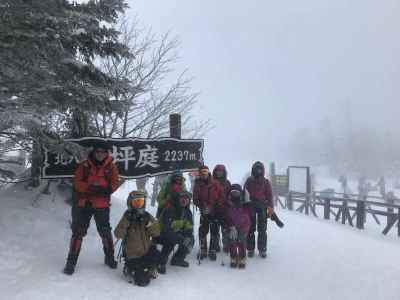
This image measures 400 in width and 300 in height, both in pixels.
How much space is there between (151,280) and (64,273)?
46.9 inches

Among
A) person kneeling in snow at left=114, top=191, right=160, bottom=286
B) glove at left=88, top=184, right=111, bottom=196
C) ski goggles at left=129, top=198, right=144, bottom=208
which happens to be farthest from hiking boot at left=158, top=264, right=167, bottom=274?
glove at left=88, top=184, right=111, bottom=196

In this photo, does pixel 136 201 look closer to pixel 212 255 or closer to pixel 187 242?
pixel 187 242

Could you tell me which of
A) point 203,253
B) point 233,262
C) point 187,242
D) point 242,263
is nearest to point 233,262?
point 233,262

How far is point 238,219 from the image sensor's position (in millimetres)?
6105

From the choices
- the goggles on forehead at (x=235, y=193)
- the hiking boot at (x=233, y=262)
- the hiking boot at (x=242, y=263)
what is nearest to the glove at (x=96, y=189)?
the goggles on forehead at (x=235, y=193)

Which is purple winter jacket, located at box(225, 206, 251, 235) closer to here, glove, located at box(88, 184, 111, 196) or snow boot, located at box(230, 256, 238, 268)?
snow boot, located at box(230, 256, 238, 268)

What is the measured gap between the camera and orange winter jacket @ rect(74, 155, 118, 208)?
194 inches

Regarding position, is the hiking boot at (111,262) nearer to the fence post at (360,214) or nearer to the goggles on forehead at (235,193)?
the goggles on forehead at (235,193)

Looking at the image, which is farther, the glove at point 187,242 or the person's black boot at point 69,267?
the glove at point 187,242

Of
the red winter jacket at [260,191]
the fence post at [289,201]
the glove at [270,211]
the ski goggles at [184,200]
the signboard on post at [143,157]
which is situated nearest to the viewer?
the ski goggles at [184,200]

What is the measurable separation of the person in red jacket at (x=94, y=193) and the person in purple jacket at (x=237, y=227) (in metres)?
2.07

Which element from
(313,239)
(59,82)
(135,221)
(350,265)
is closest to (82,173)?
(135,221)

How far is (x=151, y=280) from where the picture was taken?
5000mm

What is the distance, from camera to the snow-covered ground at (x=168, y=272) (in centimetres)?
445
